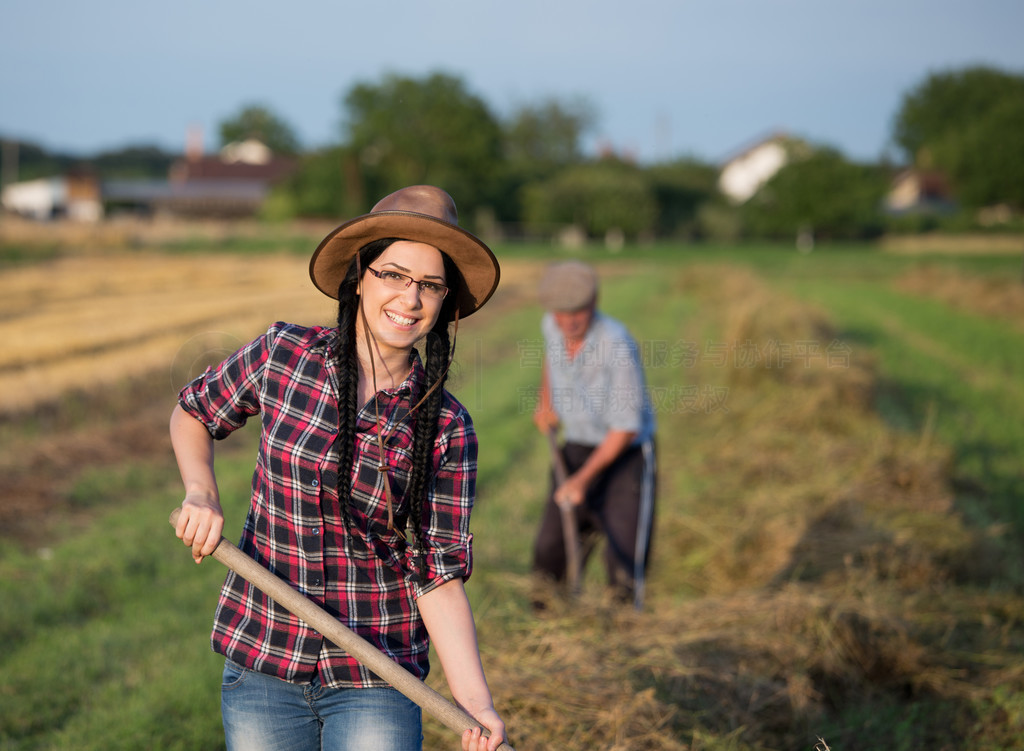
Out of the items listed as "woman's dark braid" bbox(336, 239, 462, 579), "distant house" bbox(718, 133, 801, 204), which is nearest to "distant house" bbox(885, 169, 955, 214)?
"distant house" bbox(718, 133, 801, 204)

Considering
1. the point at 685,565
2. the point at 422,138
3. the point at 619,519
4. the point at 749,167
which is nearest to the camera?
the point at 619,519

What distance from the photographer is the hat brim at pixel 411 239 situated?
2123 mm

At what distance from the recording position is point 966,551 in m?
5.43

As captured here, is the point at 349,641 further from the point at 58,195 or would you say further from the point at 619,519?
the point at 58,195

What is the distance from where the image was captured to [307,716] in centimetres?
217

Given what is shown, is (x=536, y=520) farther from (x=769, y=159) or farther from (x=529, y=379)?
(x=769, y=159)

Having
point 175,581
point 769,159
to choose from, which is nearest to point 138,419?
point 175,581

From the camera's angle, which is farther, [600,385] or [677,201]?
[677,201]

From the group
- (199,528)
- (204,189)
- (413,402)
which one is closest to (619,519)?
(413,402)

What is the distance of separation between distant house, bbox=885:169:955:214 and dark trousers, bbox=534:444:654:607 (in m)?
77.0

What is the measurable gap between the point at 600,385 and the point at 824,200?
56.6 m

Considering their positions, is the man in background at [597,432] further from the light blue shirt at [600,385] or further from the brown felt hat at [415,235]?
the brown felt hat at [415,235]

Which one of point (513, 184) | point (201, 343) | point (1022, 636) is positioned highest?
point (513, 184)

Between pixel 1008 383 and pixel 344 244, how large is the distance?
12624mm
